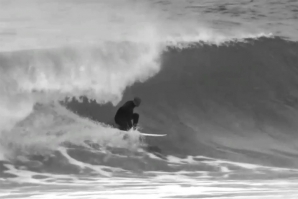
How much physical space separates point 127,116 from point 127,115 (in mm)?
18

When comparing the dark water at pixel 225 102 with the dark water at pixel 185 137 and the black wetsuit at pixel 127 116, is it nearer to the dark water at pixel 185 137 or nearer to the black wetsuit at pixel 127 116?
the dark water at pixel 185 137

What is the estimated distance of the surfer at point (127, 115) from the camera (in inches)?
357

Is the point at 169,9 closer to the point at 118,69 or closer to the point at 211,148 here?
the point at 118,69

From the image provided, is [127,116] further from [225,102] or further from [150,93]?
[225,102]

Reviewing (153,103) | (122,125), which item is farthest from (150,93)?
(122,125)

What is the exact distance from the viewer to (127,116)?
9.09 metres

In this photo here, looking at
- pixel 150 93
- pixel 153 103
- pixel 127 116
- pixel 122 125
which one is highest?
pixel 150 93

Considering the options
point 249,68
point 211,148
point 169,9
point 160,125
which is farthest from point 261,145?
point 169,9

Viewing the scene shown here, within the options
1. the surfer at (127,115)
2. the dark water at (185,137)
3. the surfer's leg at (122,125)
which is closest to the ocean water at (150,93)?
the dark water at (185,137)

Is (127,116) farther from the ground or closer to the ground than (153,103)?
closer to the ground

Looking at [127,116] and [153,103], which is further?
[153,103]

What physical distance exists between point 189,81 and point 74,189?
573 centimetres

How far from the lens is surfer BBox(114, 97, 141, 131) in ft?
29.8

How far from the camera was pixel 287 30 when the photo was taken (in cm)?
1391
